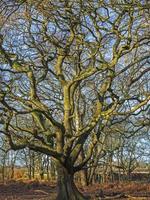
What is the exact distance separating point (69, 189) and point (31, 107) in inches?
134

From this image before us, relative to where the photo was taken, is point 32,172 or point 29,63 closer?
point 29,63

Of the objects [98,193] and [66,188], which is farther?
[98,193]

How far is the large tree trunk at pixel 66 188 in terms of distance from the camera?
17031mm

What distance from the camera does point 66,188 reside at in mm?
17234

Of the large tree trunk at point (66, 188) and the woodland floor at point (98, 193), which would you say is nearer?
the large tree trunk at point (66, 188)

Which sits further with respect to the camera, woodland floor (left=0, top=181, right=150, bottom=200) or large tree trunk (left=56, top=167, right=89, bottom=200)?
woodland floor (left=0, top=181, right=150, bottom=200)

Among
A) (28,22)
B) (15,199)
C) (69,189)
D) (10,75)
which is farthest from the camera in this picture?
(15,199)

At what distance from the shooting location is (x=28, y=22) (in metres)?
16.1

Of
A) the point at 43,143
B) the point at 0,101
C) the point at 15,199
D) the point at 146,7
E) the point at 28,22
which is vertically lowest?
the point at 15,199

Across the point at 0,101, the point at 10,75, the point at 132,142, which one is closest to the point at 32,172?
the point at 132,142

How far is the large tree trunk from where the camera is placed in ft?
55.9

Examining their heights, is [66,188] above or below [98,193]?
above

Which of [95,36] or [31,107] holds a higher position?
[95,36]

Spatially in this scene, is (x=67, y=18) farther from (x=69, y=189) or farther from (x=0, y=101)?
(x=69, y=189)
